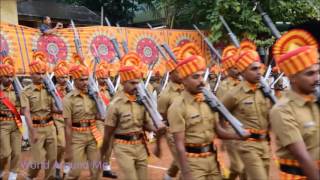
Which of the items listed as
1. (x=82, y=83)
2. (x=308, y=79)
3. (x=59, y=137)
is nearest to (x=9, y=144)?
(x=59, y=137)

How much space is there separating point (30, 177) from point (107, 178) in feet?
4.80

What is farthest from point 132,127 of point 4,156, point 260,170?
point 4,156

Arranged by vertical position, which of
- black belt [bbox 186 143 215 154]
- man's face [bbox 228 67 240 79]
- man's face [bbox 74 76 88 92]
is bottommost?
black belt [bbox 186 143 215 154]

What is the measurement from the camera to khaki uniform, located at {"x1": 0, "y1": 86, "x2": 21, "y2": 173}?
8.12 meters

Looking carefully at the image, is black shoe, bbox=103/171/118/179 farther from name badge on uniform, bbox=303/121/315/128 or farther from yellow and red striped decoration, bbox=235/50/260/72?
name badge on uniform, bbox=303/121/315/128

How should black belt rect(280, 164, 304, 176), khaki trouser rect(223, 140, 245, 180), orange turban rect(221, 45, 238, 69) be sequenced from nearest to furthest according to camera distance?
1. black belt rect(280, 164, 304, 176)
2. khaki trouser rect(223, 140, 245, 180)
3. orange turban rect(221, 45, 238, 69)

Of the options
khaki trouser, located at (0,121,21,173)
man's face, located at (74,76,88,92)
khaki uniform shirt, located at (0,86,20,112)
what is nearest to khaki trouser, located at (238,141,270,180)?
man's face, located at (74,76,88,92)

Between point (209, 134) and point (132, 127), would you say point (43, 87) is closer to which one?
point (132, 127)

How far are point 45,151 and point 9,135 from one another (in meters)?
0.67

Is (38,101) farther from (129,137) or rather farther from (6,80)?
(129,137)

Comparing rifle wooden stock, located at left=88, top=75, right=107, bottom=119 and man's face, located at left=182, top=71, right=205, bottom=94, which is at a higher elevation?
man's face, located at left=182, top=71, right=205, bottom=94

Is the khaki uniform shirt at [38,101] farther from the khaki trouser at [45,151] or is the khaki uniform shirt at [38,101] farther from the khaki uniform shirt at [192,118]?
the khaki uniform shirt at [192,118]

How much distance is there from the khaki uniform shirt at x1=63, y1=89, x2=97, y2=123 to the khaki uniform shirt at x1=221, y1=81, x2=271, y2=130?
2.24 meters

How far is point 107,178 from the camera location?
888cm
